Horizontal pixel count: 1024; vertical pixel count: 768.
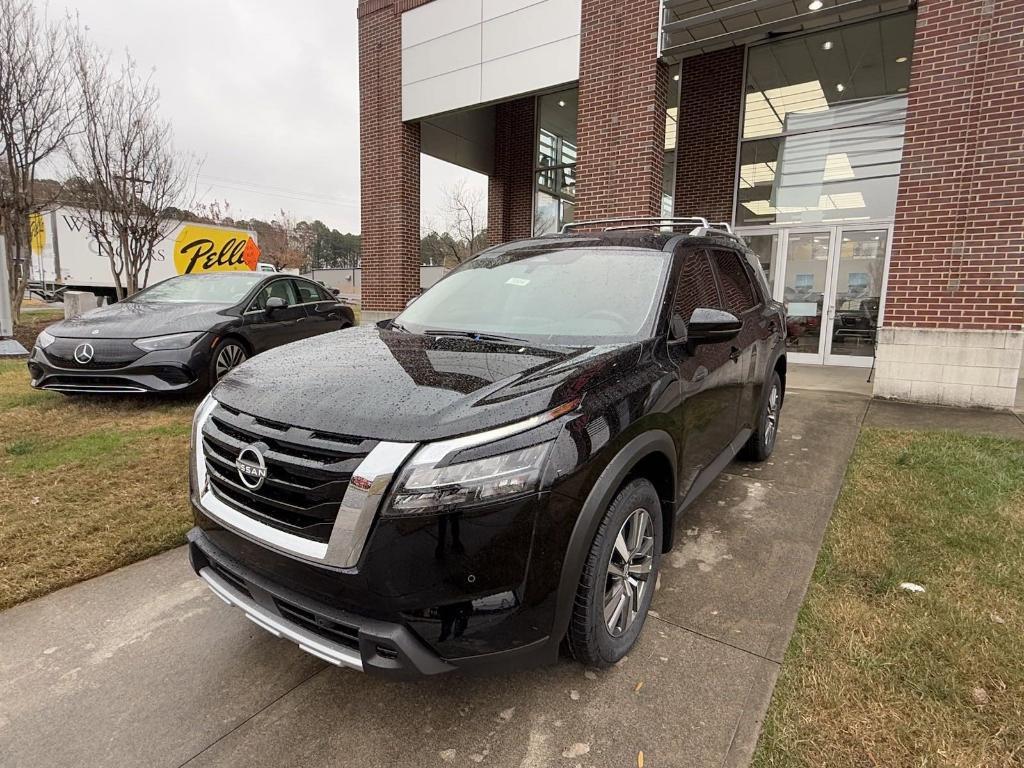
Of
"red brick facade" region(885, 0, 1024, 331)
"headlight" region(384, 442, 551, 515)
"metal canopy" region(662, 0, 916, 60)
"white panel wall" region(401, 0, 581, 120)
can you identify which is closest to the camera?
"headlight" region(384, 442, 551, 515)

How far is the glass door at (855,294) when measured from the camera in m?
9.39

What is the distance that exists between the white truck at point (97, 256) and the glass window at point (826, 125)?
Answer: 57.5 feet

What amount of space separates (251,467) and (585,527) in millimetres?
1097

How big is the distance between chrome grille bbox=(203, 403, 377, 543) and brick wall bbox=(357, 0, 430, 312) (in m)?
9.27

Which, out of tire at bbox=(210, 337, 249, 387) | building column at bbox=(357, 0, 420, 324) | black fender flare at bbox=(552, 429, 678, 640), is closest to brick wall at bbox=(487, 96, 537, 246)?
building column at bbox=(357, 0, 420, 324)

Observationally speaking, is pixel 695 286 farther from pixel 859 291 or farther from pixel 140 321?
pixel 859 291

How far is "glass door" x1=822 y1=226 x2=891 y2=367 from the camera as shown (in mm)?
9391

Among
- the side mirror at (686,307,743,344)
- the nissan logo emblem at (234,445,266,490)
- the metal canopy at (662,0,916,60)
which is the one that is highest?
the metal canopy at (662,0,916,60)

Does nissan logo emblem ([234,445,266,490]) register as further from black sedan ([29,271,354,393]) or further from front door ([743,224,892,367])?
front door ([743,224,892,367])

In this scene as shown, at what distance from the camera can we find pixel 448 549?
1641mm

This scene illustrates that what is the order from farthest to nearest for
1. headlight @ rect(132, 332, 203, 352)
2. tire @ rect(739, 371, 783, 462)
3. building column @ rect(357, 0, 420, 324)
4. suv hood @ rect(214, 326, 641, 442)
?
building column @ rect(357, 0, 420, 324) < headlight @ rect(132, 332, 203, 352) < tire @ rect(739, 371, 783, 462) < suv hood @ rect(214, 326, 641, 442)

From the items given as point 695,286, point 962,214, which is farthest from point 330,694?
point 962,214

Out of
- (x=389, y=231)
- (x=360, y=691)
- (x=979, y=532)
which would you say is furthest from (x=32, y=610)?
(x=389, y=231)

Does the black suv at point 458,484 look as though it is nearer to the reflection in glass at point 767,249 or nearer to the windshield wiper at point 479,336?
the windshield wiper at point 479,336
